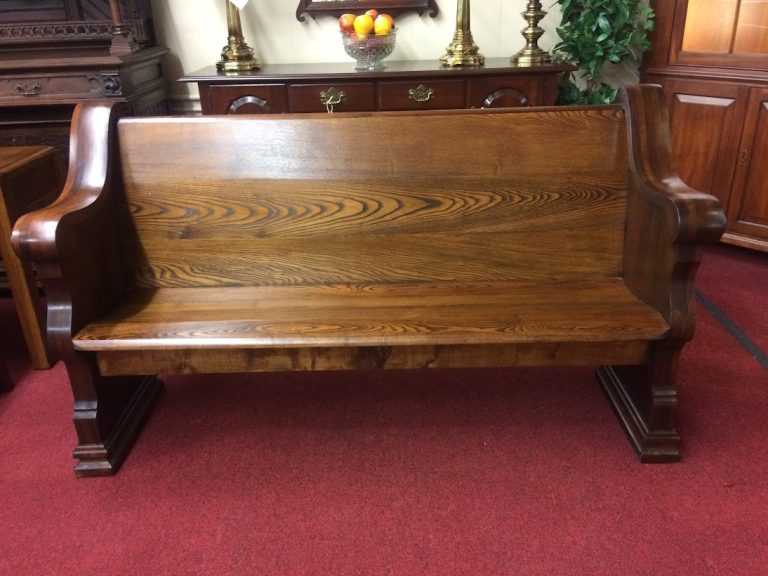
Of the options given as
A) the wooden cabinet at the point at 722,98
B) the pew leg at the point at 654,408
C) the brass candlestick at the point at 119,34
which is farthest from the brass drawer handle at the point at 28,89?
the wooden cabinet at the point at 722,98

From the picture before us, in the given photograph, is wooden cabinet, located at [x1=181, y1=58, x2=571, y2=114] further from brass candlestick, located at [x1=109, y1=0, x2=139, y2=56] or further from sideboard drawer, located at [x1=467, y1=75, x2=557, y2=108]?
brass candlestick, located at [x1=109, y1=0, x2=139, y2=56]

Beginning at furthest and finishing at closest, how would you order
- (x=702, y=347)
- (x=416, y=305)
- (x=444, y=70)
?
(x=444, y=70)
(x=702, y=347)
(x=416, y=305)

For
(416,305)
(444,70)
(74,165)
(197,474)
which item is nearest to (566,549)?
(416,305)

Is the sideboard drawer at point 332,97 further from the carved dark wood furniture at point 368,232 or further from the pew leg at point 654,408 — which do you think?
the pew leg at point 654,408

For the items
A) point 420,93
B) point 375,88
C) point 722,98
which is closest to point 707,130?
point 722,98

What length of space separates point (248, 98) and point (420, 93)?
29.8 inches

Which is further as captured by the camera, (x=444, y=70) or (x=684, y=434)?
(x=444, y=70)

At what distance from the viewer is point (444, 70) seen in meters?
2.78

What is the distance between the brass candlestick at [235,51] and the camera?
9.58 feet

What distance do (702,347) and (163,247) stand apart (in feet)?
5.80

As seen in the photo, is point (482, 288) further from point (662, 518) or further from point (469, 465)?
point (662, 518)

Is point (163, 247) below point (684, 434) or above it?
above

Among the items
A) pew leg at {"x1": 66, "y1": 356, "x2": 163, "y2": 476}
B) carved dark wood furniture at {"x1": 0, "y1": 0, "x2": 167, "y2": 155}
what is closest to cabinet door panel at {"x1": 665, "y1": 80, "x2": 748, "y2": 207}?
carved dark wood furniture at {"x1": 0, "y1": 0, "x2": 167, "y2": 155}

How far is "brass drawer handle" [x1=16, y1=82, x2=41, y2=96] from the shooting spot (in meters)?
2.58
